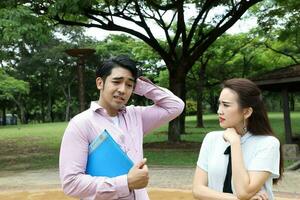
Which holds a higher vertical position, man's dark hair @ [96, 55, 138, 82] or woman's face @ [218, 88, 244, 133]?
man's dark hair @ [96, 55, 138, 82]

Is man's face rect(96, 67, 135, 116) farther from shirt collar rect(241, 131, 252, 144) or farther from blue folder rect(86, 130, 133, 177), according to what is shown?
shirt collar rect(241, 131, 252, 144)

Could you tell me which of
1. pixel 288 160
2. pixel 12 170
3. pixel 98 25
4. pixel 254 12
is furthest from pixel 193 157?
pixel 254 12

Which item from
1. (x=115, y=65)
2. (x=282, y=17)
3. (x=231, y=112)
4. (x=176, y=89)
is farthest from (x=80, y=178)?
(x=282, y=17)

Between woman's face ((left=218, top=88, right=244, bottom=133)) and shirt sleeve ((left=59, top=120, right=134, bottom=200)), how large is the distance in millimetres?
599

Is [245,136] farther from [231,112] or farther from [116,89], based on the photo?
[116,89]

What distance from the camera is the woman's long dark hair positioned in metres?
2.30

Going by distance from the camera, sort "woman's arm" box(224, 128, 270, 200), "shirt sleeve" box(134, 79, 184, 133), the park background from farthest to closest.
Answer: the park background, "shirt sleeve" box(134, 79, 184, 133), "woman's arm" box(224, 128, 270, 200)

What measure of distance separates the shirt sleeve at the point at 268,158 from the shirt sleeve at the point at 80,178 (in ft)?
2.03

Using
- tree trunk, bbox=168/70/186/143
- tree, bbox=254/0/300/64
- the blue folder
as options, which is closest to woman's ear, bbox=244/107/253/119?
the blue folder

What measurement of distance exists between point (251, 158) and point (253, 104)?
0.26 m

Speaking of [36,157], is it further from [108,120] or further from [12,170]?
[108,120]

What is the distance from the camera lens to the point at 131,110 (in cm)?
236

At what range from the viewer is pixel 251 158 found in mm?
2270

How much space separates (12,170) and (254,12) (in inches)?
538
